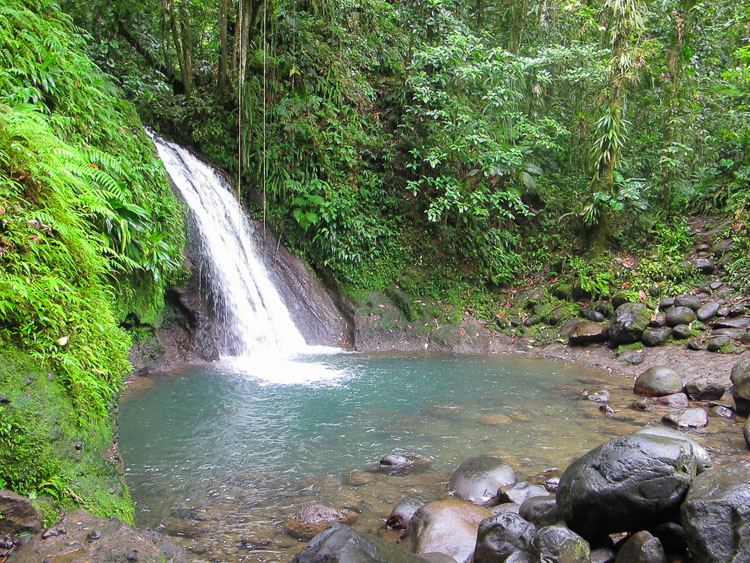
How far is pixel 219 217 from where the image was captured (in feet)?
36.2

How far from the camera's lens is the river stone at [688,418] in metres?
6.46

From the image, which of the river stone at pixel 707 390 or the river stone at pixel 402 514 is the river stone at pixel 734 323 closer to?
the river stone at pixel 707 390

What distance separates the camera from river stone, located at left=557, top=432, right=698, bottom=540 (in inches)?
133

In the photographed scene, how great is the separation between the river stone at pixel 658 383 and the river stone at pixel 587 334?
2828mm

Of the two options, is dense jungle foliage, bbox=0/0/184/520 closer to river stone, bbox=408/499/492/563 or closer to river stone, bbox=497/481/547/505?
river stone, bbox=408/499/492/563

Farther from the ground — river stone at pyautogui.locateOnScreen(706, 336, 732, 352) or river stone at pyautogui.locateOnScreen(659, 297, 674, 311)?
river stone at pyautogui.locateOnScreen(659, 297, 674, 311)

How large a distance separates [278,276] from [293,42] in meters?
6.05

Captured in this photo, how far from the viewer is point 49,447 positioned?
10.3 ft

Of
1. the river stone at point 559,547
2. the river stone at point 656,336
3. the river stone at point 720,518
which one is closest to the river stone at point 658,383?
the river stone at point 656,336

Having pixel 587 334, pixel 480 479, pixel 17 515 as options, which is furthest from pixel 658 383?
pixel 17 515

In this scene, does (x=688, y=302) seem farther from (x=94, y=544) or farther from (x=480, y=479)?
(x=94, y=544)

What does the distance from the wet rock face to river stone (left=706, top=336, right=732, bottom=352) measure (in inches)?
375

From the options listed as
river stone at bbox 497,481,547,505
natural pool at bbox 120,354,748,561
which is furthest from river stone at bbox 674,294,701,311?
river stone at bbox 497,481,547,505

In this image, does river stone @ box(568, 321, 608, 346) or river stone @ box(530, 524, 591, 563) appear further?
river stone @ box(568, 321, 608, 346)
